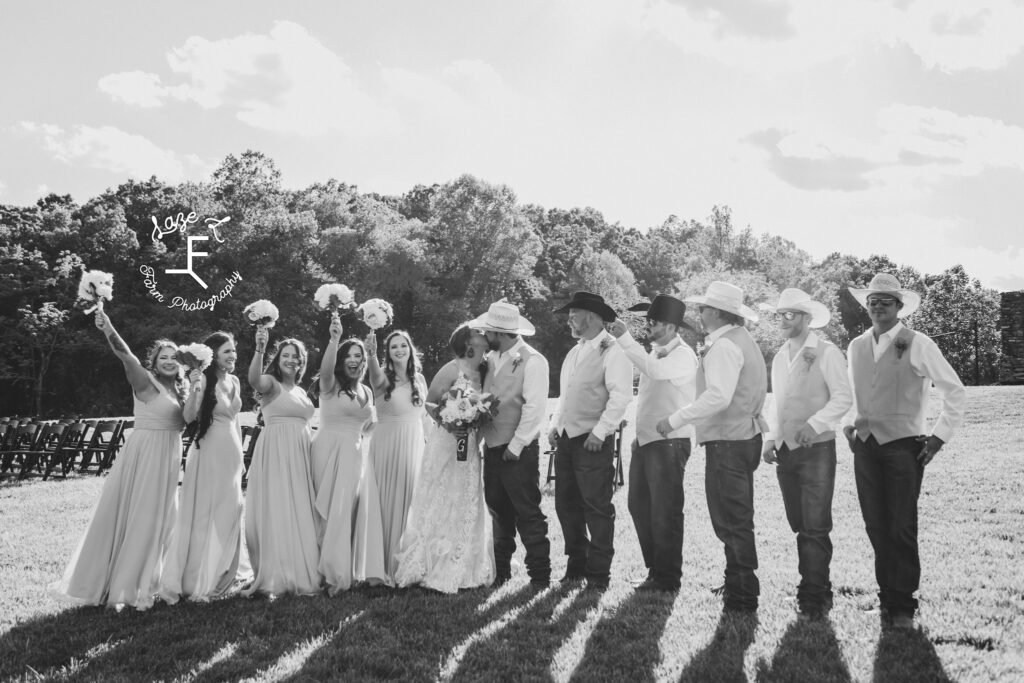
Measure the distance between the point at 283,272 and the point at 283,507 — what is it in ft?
121

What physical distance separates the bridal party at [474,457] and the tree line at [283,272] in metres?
30.7

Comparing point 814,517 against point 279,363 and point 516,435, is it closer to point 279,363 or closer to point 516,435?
point 516,435

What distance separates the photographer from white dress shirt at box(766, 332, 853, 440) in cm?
582

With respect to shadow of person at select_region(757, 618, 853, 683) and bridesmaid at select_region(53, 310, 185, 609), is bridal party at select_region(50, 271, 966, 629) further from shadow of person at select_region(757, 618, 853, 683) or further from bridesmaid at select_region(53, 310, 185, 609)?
shadow of person at select_region(757, 618, 853, 683)

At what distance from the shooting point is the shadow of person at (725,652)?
4895 millimetres

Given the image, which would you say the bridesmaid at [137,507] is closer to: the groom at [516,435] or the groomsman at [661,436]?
the groom at [516,435]

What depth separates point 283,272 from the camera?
137 ft

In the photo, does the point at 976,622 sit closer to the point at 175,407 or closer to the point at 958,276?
the point at 175,407

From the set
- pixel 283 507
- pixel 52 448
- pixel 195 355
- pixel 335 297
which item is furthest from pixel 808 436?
pixel 52 448

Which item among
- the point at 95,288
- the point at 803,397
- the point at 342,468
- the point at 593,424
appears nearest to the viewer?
the point at 803,397

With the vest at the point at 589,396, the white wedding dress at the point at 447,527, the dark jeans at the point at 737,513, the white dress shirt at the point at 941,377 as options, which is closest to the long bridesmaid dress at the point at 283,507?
the white wedding dress at the point at 447,527

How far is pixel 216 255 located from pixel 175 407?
36.1 meters

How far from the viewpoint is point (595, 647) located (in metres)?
5.37

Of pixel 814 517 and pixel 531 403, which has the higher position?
pixel 531 403
